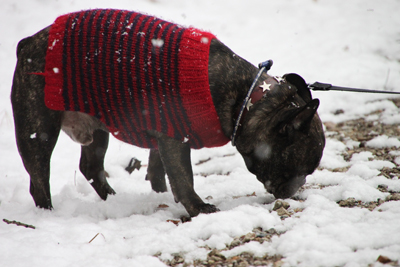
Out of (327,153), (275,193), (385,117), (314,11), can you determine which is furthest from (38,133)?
(314,11)

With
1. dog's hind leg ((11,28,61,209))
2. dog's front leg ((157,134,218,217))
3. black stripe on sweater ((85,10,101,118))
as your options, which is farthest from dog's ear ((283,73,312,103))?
dog's hind leg ((11,28,61,209))

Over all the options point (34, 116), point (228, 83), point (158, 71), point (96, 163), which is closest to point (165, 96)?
point (158, 71)

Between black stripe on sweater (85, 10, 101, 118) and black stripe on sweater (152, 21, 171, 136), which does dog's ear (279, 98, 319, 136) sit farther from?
black stripe on sweater (85, 10, 101, 118)

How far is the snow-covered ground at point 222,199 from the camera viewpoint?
2.04 meters

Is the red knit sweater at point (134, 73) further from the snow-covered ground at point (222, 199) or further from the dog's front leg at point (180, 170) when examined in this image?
the snow-covered ground at point (222, 199)

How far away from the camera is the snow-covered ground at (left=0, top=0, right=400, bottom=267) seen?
204 cm

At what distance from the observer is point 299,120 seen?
98.6 inches

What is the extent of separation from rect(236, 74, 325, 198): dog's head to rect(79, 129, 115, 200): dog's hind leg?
1585mm

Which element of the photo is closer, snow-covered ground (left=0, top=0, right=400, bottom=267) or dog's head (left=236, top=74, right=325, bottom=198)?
snow-covered ground (left=0, top=0, right=400, bottom=267)

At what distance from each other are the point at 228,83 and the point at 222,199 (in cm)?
111

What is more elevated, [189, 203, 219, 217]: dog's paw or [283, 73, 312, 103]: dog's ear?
[283, 73, 312, 103]: dog's ear

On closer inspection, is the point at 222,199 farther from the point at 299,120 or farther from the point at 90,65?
the point at 90,65

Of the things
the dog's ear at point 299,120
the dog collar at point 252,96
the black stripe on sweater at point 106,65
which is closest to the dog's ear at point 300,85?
the dog collar at point 252,96

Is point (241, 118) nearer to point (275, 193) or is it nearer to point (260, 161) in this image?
point (260, 161)
